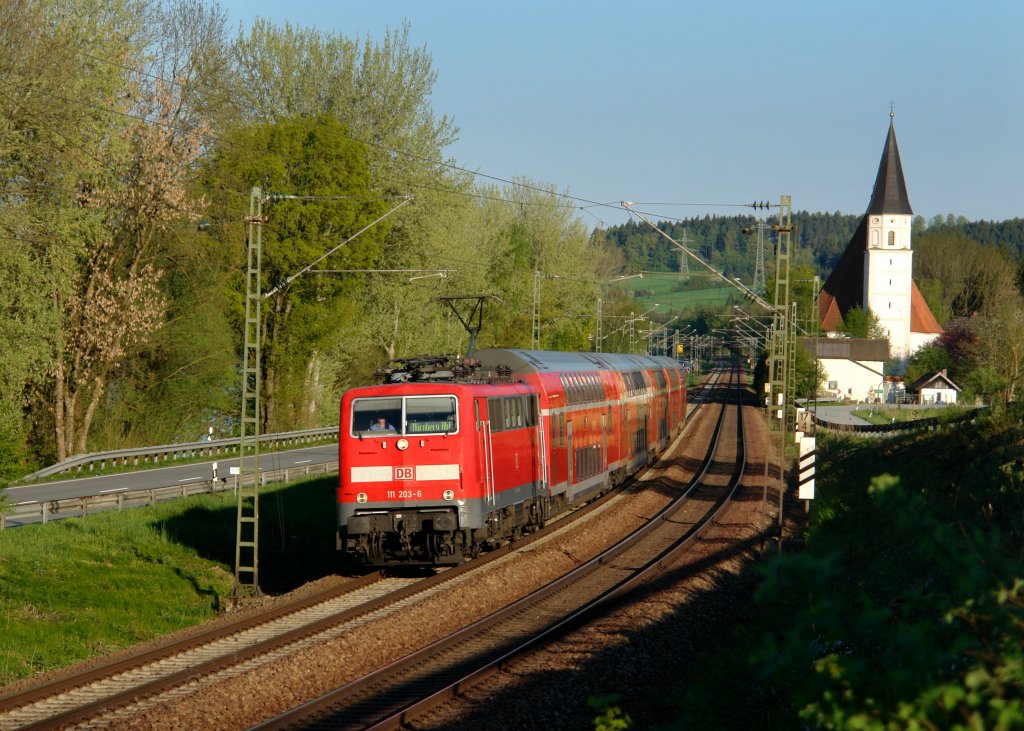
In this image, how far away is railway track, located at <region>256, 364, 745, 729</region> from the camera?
11.0 meters

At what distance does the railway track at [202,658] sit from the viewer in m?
11.6

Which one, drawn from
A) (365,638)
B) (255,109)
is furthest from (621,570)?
(255,109)

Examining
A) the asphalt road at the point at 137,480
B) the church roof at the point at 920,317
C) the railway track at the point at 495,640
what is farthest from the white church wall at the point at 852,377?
the railway track at the point at 495,640

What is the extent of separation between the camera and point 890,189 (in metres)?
134

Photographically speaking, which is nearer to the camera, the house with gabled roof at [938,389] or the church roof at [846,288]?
the house with gabled roof at [938,389]

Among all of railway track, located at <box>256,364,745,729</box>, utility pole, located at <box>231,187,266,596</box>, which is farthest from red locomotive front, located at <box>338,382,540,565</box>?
railway track, located at <box>256,364,745,729</box>

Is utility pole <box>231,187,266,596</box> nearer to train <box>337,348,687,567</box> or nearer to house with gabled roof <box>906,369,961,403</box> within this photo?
train <box>337,348,687,567</box>

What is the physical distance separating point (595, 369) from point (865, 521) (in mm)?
10397

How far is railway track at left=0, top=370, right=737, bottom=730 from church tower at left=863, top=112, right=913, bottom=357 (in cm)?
11805

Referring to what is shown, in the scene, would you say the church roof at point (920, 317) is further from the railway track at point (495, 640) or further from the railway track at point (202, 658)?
the railway track at point (202, 658)

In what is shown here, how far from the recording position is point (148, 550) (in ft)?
76.7

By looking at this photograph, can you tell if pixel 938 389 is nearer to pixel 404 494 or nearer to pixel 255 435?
pixel 255 435

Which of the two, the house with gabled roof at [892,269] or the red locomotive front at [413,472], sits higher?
the house with gabled roof at [892,269]

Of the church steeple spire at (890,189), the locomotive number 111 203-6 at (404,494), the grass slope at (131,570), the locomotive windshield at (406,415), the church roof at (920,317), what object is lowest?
the grass slope at (131,570)
